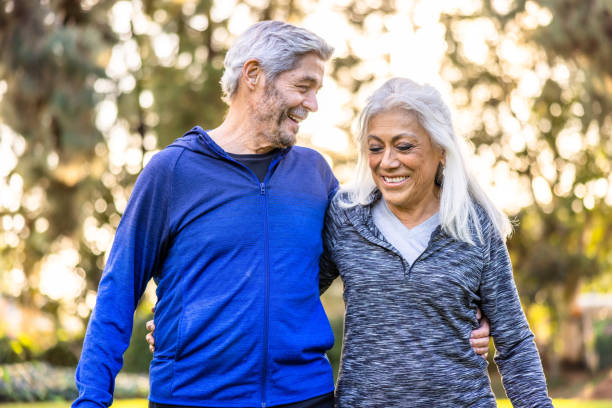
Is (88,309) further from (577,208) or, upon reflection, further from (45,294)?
(577,208)

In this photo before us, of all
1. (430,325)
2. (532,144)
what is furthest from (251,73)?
→ (532,144)

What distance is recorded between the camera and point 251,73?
2.66 meters

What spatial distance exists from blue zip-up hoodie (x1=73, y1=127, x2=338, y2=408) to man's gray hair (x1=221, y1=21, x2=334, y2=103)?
1.03 ft

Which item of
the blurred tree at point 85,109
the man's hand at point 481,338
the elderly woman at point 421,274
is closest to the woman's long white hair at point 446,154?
the elderly woman at point 421,274

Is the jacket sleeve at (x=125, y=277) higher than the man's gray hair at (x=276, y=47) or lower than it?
lower

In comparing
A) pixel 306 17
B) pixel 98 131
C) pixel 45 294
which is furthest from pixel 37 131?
pixel 45 294

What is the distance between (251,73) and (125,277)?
2.65 feet

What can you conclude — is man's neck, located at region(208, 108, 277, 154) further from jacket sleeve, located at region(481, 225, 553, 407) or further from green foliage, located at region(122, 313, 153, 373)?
green foliage, located at region(122, 313, 153, 373)

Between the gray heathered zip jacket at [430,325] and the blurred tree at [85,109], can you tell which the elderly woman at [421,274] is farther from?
the blurred tree at [85,109]

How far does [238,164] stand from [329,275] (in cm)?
62

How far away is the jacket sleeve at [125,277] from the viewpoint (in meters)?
2.29

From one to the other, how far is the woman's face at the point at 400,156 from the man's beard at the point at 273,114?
0.31 meters

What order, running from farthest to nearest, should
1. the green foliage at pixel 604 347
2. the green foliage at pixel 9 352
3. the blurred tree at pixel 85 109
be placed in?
the green foliage at pixel 604 347 < the blurred tree at pixel 85 109 < the green foliage at pixel 9 352

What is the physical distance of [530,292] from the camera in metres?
13.8
